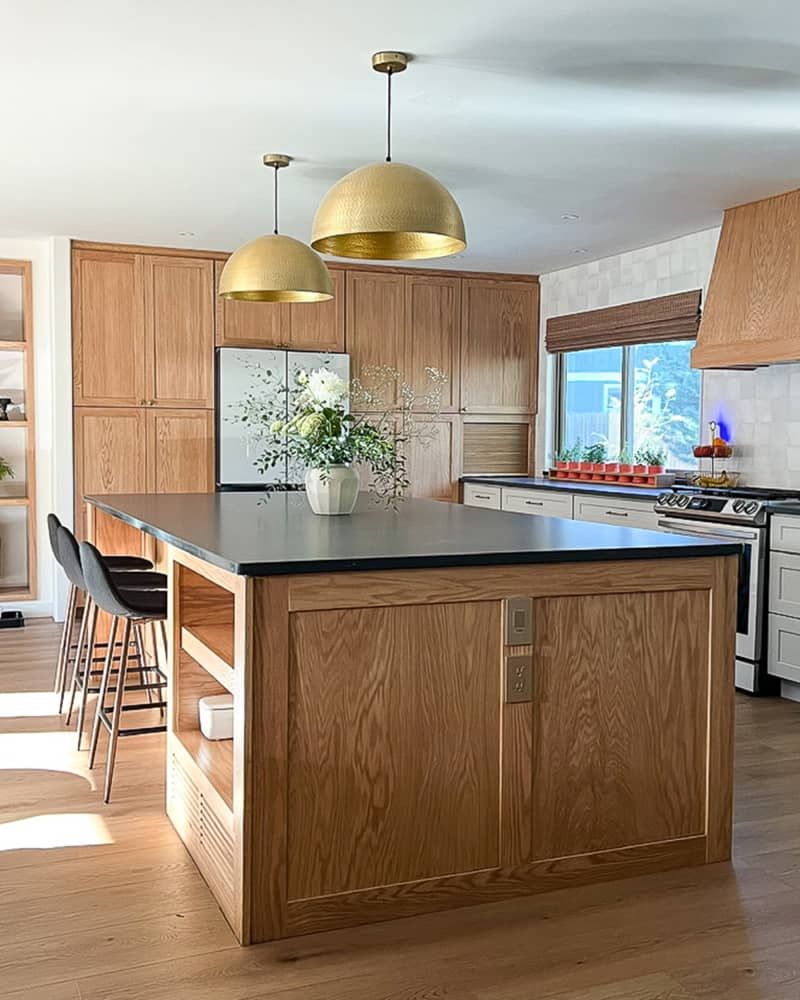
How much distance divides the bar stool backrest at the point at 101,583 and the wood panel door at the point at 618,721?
→ 1.43 m

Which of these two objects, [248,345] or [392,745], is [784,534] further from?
[248,345]

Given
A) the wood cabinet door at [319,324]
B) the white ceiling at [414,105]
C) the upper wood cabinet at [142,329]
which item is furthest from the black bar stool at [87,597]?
the wood cabinet door at [319,324]

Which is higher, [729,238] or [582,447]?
[729,238]

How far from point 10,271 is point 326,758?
5264mm

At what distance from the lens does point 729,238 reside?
5.43m

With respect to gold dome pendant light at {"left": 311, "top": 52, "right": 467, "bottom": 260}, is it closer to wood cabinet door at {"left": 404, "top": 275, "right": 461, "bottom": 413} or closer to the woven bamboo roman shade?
the woven bamboo roman shade

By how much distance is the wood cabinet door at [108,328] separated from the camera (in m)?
6.57

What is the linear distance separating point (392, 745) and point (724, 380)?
399cm

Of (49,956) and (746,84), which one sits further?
(746,84)

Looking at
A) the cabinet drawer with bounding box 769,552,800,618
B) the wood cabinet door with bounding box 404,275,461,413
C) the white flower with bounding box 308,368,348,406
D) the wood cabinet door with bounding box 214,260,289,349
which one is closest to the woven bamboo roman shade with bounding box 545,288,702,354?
the wood cabinet door with bounding box 404,275,461,413

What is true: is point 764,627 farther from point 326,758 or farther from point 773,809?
point 326,758

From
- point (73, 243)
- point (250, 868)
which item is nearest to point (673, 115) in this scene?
point (250, 868)

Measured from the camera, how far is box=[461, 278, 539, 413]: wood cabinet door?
7.64 m

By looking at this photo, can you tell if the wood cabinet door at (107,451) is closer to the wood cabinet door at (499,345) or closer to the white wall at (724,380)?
the wood cabinet door at (499,345)
